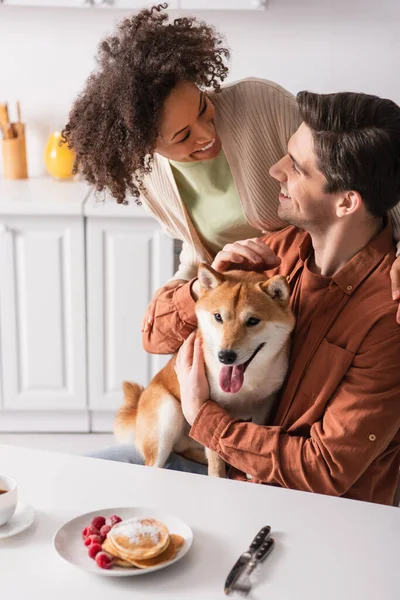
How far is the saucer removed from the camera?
3.71 feet

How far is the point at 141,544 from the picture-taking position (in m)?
1.07

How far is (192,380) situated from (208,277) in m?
0.21

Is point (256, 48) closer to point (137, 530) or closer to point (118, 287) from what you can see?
point (118, 287)

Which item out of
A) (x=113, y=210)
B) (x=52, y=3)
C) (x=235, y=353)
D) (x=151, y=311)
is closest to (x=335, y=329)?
(x=235, y=353)

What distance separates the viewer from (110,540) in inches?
42.6

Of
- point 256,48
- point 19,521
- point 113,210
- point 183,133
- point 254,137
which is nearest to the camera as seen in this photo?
point 19,521

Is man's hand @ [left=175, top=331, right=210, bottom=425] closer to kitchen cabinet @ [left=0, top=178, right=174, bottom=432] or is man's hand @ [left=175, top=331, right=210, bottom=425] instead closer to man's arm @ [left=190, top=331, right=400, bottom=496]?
man's arm @ [left=190, top=331, right=400, bottom=496]

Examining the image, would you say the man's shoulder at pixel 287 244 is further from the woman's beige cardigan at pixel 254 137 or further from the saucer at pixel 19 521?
the saucer at pixel 19 521

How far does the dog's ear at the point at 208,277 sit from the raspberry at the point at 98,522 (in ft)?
1.96

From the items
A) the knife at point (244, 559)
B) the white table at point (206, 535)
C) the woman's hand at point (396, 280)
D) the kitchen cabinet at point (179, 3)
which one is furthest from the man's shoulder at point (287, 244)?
the kitchen cabinet at point (179, 3)

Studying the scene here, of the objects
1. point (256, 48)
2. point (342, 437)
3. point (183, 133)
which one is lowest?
point (342, 437)

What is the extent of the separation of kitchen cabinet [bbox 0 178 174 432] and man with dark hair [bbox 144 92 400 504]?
1.42 metres

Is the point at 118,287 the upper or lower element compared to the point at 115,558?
lower

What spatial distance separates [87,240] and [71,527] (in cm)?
199
